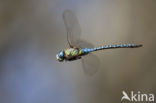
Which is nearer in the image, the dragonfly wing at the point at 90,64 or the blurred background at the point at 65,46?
the dragonfly wing at the point at 90,64

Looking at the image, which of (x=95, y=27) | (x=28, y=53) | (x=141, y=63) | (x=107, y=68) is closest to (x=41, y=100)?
(x=28, y=53)

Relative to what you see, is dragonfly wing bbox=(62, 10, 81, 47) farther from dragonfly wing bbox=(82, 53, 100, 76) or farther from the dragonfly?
dragonfly wing bbox=(82, 53, 100, 76)

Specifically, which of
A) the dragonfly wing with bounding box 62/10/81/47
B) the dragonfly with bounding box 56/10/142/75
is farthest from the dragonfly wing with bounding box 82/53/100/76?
the dragonfly wing with bounding box 62/10/81/47

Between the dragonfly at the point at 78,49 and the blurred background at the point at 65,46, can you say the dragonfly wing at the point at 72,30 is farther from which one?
the blurred background at the point at 65,46

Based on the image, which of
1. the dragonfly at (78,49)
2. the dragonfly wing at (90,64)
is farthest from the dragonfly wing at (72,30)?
the dragonfly wing at (90,64)

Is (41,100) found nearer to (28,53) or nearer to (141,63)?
(28,53)

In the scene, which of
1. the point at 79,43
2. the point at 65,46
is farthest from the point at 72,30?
the point at 65,46
